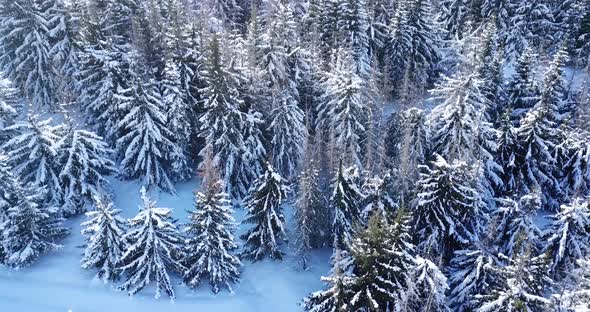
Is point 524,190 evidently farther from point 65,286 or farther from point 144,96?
point 65,286

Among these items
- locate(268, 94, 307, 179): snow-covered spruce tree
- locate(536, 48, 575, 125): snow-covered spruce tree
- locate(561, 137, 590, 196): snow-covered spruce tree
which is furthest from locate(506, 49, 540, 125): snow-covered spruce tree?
locate(268, 94, 307, 179): snow-covered spruce tree

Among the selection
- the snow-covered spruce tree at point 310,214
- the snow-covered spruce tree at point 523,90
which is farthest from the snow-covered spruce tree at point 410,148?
the snow-covered spruce tree at point 523,90

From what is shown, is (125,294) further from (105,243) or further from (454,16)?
(454,16)

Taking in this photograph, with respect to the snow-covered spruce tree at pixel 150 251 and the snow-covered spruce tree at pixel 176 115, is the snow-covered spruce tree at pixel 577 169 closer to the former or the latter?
the snow-covered spruce tree at pixel 150 251

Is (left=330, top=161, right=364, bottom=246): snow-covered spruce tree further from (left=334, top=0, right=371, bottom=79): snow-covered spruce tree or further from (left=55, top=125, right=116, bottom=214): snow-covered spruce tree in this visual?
(left=55, top=125, right=116, bottom=214): snow-covered spruce tree

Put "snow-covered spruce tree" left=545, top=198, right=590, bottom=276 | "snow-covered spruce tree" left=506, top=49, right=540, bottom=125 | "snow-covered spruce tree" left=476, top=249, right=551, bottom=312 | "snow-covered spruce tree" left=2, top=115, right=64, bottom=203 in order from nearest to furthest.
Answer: "snow-covered spruce tree" left=476, top=249, right=551, bottom=312 < "snow-covered spruce tree" left=545, top=198, right=590, bottom=276 < "snow-covered spruce tree" left=2, top=115, right=64, bottom=203 < "snow-covered spruce tree" left=506, top=49, right=540, bottom=125

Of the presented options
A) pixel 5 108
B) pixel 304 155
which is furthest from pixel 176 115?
pixel 5 108

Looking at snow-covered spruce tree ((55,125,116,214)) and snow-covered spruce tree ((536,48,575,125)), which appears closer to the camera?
snow-covered spruce tree ((55,125,116,214))
